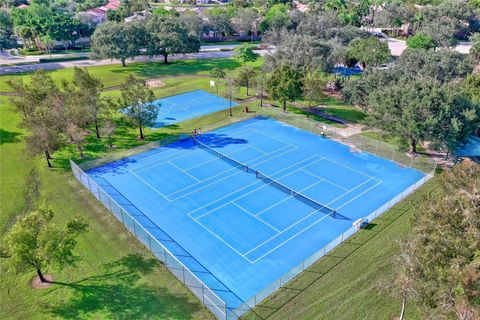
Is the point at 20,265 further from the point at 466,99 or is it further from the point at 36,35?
the point at 36,35

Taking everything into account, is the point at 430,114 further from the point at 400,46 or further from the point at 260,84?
the point at 400,46

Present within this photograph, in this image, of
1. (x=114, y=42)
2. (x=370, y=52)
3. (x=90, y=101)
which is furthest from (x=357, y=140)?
(x=114, y=42)

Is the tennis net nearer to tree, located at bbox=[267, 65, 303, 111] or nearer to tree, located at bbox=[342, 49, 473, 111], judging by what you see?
tree, located at bbox=[267, 65, 303, 111]

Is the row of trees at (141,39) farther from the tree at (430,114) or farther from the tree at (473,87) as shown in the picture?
the tree at (473,87)

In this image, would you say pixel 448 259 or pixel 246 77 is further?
pixel 246 77

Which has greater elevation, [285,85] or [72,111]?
[285,85]

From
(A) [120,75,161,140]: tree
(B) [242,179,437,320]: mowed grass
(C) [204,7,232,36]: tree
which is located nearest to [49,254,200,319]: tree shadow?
(B) [242,179,437,320]: mowed grass
